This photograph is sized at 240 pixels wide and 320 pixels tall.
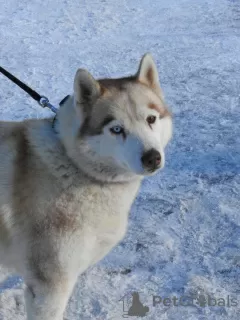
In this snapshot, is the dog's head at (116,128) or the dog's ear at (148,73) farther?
the dog's ear at (148,73)

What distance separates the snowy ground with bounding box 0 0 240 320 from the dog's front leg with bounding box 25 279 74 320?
0.44 metres

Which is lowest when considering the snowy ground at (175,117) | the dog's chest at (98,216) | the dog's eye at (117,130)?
the snowy ground at (175,117)

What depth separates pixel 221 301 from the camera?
311 cm

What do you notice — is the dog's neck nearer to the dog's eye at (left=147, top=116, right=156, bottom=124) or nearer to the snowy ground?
the dog's eye at (left=147, top=116, right=156, bottom=124)

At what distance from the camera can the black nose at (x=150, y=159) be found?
7.85 ft

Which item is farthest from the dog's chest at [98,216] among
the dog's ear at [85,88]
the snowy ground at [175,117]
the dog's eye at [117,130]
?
the snowy ground at [175,117]

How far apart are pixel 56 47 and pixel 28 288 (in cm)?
515

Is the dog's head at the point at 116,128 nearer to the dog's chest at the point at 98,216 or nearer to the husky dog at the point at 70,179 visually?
the husky dog at the point at 70,179

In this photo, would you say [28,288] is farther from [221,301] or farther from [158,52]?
[158,52]

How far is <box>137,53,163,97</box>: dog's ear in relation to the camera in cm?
279

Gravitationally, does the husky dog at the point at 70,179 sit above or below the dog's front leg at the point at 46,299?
above

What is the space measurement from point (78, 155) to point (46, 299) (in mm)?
749

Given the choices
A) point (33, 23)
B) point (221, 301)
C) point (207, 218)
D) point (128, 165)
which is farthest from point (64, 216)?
point (33, 23)

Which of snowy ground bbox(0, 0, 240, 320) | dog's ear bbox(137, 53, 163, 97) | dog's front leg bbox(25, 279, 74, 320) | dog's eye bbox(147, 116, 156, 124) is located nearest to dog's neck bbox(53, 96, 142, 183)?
dog's eye bbox(147, 116, 156, 124)
